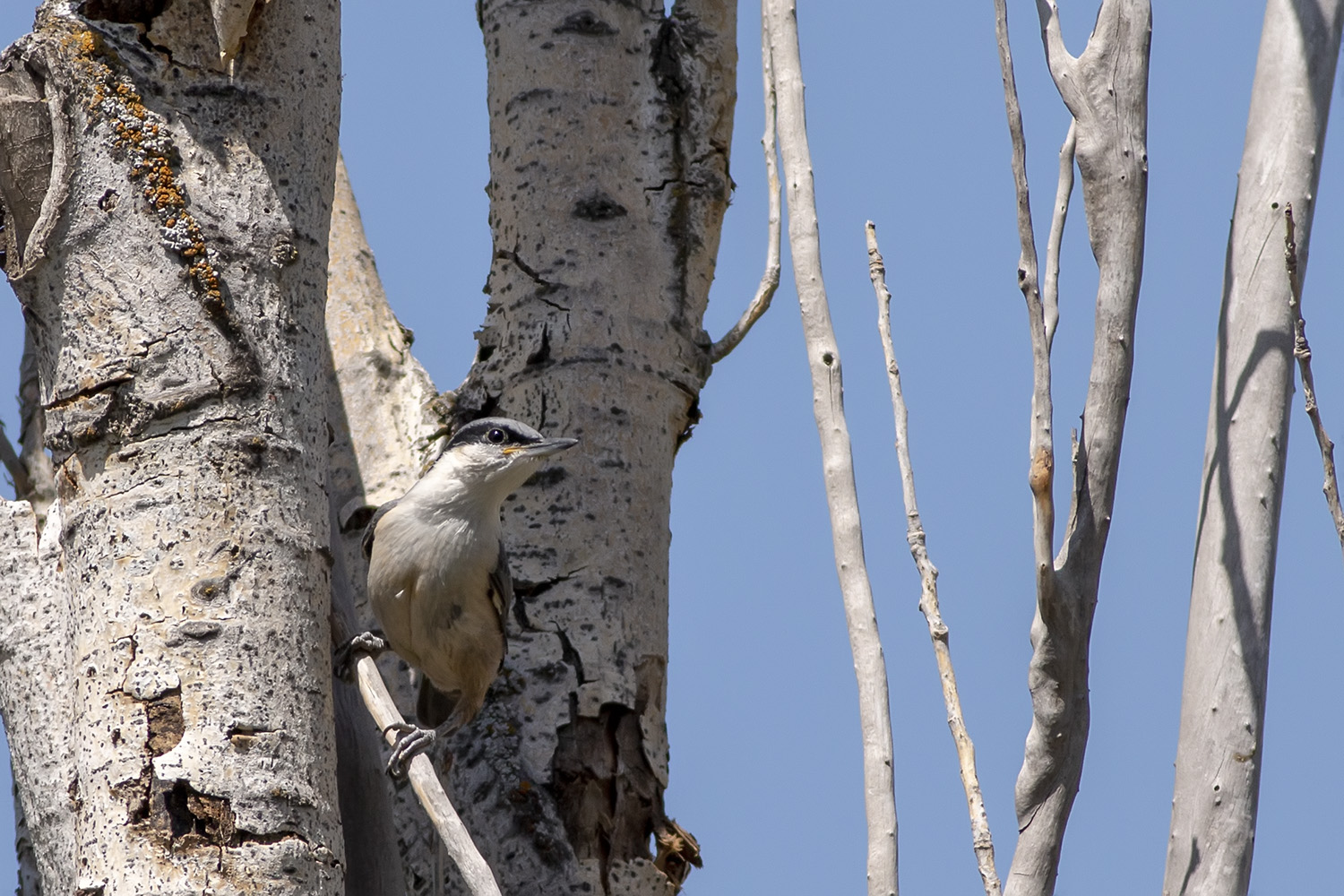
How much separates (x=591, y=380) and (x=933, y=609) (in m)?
1.72

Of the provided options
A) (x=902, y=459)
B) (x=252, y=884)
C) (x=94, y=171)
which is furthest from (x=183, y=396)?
(x=902, y=459)

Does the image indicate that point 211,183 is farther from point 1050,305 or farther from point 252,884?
point 1050,305

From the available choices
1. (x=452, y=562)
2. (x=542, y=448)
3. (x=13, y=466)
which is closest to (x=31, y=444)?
(x=13, y=466)

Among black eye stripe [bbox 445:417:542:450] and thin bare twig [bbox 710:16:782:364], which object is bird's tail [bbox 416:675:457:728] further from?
thin bare twig [bbox 710:16:782:364]

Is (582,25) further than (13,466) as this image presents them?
Yes

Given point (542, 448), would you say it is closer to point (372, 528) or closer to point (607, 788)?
point (372, 528)

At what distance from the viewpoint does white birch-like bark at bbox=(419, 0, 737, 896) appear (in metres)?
3.49

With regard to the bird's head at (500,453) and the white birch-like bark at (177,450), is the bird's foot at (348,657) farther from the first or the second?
the bird's head at (500,453)

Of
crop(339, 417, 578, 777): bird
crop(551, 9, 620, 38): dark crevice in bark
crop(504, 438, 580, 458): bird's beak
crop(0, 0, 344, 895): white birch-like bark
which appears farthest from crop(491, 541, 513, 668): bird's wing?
crop(551, 9, 620, 38): dark crevice in bark

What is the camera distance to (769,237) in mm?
3664

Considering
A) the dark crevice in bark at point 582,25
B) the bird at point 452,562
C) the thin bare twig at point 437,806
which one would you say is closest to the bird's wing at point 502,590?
the bird at point 452,562

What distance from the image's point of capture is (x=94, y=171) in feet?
8.92

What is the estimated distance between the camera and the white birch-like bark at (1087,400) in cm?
202

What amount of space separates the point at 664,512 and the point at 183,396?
1545mm
